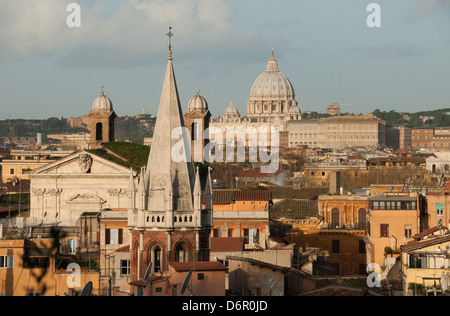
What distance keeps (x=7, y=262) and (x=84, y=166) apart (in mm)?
24769

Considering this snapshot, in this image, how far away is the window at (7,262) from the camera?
96.5 feet

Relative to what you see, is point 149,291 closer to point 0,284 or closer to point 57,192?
point 0,284

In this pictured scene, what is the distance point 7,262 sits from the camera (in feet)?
97.2

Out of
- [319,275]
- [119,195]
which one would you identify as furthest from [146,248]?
[119,195]

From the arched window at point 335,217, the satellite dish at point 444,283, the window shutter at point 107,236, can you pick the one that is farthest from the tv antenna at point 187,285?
the arched window at point 335,217

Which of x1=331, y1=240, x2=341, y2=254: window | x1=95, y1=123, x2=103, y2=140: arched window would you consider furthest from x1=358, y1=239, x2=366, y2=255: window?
x1=95, y1=123, x2=103, y2=140: arched window

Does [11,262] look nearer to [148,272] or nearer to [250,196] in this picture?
[148,272]

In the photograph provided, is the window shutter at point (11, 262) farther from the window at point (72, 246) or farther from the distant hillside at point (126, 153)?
the distant hillside at point (126, 153)

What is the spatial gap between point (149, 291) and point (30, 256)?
4.52 metres

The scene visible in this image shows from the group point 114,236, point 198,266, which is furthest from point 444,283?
point 114,236

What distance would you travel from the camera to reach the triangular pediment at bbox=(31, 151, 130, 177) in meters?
53.9

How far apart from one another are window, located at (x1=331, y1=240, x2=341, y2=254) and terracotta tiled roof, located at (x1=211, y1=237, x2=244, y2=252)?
1324 cm

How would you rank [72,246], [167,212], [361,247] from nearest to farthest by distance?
[167,212]
[72,246]
[361,247]

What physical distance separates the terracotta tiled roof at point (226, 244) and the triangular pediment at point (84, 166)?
1897 centimetres
